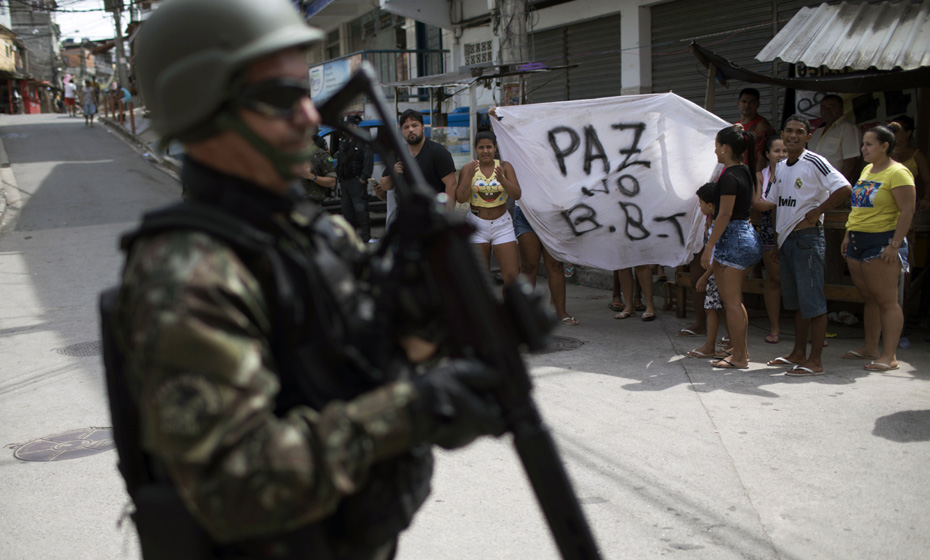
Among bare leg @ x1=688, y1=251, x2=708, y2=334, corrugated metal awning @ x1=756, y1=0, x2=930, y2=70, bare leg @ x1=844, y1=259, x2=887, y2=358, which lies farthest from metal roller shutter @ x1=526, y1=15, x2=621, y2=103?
bare leg @ x1=844, y1=259, x2=887, y2=358

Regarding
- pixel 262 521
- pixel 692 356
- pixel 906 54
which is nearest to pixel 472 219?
pixel 692 356

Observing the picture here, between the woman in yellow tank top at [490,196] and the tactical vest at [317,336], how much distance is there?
534 cm

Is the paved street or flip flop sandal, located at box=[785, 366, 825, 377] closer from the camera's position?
the paved street

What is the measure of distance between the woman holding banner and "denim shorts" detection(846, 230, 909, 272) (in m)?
0.71

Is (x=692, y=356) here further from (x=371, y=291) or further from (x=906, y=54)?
(x=371, y=291)

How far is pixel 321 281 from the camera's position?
1.42m

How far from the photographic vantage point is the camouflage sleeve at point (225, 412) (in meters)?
1.20

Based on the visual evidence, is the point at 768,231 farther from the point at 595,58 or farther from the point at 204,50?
the point at 595,58

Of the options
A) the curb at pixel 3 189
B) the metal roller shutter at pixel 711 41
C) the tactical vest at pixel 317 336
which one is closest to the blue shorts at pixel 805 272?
the metal roller shutter at pixel 711 41

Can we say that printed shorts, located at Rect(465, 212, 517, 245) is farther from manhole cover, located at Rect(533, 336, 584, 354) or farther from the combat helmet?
the combat helmet

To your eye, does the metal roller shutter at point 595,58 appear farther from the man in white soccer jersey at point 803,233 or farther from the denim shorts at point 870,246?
the denim shorts at point 870,246

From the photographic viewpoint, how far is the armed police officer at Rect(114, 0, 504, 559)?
1213mm

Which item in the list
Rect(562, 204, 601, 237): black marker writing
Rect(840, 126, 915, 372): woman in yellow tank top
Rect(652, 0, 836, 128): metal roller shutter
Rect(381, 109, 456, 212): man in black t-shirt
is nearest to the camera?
Rect(840, 126, 915, 372): woman in yellow tank top

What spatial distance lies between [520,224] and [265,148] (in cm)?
628
